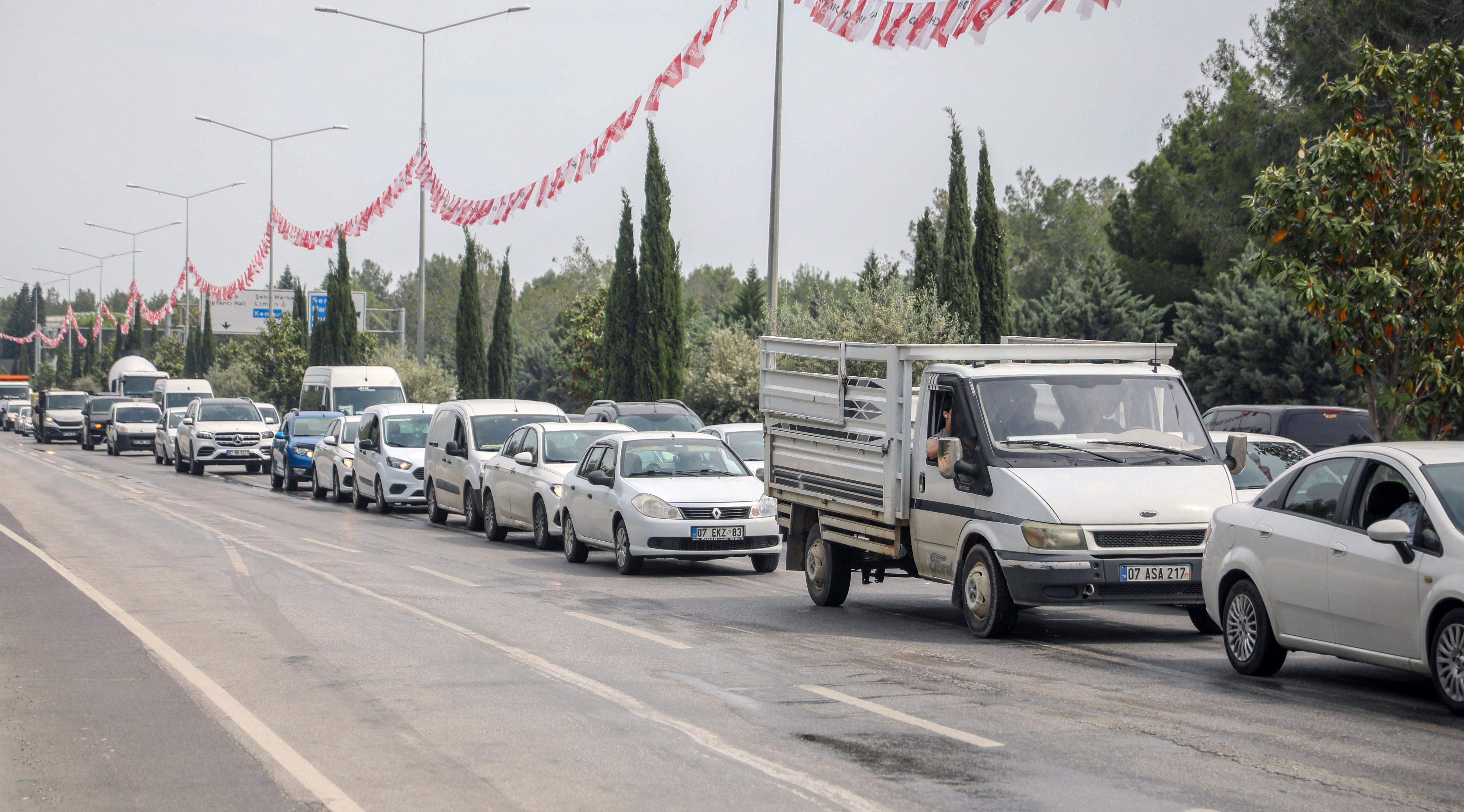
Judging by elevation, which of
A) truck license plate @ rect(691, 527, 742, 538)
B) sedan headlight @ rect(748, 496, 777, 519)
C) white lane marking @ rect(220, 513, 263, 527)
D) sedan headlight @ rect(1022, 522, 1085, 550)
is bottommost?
white lane marking @ rect(220, 513, 263, 527)

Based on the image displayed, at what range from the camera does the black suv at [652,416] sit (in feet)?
88.3

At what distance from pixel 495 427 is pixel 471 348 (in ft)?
92.4

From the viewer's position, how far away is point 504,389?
170 feet

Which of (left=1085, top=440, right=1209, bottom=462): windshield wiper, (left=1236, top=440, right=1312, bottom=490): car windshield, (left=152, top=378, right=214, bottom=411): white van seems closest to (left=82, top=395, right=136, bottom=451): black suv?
(left=152, top=378, right=214, bottom=411): white van

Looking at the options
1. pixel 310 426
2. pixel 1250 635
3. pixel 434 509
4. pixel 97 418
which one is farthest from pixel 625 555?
pixel 97 418

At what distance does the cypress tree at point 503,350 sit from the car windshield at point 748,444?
28.7 m

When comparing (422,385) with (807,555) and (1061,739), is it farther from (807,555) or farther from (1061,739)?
(1061,739)

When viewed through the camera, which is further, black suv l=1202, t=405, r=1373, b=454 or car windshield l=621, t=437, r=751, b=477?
black suv l=1202, t=405, r=1373, b=454

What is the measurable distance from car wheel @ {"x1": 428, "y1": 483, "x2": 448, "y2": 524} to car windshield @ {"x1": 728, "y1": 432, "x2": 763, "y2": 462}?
16.9ft

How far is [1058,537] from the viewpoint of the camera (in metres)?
10.4

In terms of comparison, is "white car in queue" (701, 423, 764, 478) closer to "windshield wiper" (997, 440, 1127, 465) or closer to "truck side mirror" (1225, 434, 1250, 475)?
"windshield wiper" (997, 440, 1127, 465)

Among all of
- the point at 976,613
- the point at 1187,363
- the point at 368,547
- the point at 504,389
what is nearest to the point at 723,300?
the point at 504,389

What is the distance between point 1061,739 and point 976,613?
373 cm

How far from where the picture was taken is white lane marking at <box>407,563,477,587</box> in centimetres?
1520
